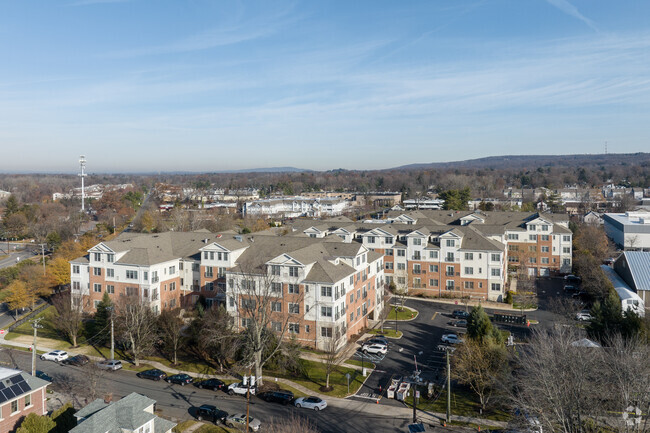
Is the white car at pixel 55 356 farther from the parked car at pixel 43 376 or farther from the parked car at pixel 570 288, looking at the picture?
the parked car at pixel 570 288

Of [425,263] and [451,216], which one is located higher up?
[451,216]

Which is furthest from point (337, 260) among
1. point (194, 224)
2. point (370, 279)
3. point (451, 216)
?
point (194, 224)

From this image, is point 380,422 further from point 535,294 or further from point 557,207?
point 557,207

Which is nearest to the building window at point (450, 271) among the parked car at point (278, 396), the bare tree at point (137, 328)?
the parked car at point (278, 396)

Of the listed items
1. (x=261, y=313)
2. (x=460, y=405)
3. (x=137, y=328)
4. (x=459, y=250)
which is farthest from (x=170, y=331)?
(x=459, y=250)

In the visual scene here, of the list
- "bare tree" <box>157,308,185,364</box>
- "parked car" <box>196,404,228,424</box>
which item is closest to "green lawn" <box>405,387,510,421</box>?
"parked car" <box>196,404,228,424</box>

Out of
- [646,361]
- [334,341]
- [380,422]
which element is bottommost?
[380,422]

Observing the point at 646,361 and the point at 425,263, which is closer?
the point at 646,361

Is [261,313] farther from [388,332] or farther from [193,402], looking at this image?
[388,332]
